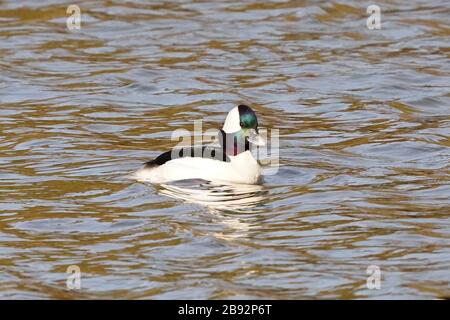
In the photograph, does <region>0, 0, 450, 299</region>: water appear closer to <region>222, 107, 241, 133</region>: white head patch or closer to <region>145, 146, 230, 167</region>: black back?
<region>145, 146, 230, 167</region>: black back

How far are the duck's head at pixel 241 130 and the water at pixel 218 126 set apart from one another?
1.60 ft

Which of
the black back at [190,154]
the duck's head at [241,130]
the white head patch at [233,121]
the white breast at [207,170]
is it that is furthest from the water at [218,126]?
the white head patch at [233,121]

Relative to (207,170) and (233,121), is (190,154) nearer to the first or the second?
(207,170)

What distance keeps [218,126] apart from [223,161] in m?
2.44

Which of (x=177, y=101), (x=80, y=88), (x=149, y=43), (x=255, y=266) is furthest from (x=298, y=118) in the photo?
(x=255, y=266)

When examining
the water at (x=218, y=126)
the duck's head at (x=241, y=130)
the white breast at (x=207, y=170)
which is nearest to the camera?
the water at (x=218, y=126)

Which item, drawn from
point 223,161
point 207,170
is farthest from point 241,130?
point 207,170

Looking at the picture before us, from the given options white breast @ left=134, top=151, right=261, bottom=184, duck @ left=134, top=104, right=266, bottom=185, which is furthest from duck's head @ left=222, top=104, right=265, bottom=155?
white breast @ left=134, top=151, right=261, bottom=184

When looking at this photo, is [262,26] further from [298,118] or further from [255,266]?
[255,266]

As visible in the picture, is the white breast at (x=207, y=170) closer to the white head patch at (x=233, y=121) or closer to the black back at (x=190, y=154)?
the black back at (x=190, y=154)

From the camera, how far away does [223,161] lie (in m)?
13.8

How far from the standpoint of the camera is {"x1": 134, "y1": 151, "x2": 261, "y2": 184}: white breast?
13.5 m

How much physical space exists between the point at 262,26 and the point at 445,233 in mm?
9801

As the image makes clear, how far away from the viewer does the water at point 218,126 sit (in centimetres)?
1078
